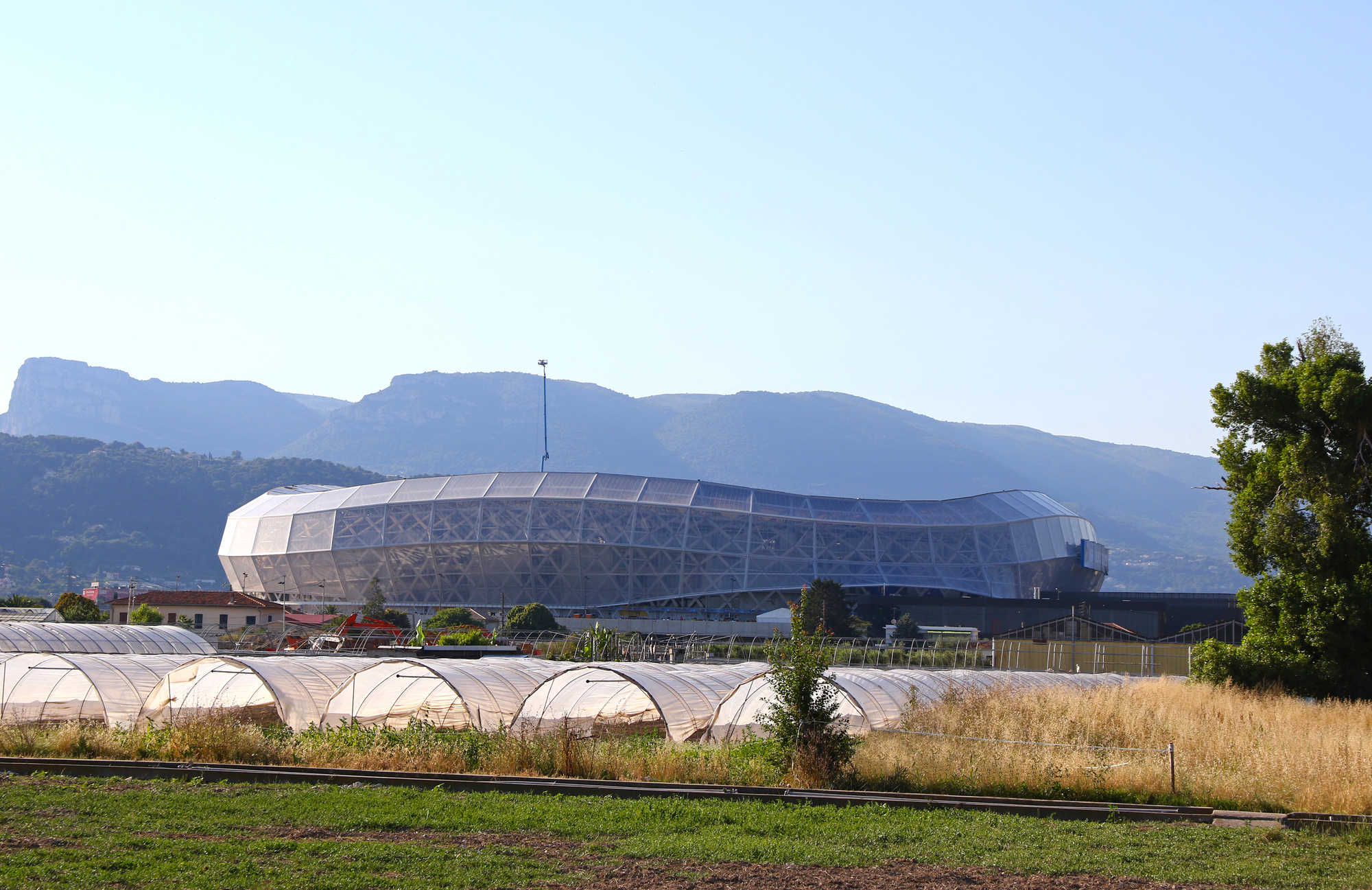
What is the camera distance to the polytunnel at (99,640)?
159ft

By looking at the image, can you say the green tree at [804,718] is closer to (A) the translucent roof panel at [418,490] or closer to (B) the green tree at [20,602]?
(B) the green tree at [20,602]

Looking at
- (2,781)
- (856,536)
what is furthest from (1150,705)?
(856,536)

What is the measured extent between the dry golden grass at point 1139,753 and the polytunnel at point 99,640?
3510 cm

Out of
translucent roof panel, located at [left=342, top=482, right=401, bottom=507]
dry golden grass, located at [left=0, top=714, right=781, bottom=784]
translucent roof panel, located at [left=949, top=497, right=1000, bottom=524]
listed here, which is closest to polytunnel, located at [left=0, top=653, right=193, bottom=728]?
dry golden grass, located at [left=0, top=714, right=781, bottom=784]

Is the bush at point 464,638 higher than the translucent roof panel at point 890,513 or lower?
lower

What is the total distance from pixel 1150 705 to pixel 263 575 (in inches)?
4135

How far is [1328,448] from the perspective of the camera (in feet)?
98.1

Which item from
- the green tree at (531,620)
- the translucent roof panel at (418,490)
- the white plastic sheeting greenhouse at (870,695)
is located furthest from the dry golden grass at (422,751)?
the translucent roof panel at (418,490)

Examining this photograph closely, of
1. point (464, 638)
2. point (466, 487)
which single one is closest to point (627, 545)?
point (466, 487)

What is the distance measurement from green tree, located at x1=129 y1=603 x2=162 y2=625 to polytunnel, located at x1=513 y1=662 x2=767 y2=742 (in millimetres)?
51802

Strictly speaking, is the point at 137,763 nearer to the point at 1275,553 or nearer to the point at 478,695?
the point at 478,695

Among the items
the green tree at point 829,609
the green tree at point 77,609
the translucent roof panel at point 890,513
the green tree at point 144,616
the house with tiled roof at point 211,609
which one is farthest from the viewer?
the translucent roof panel at point 890,513

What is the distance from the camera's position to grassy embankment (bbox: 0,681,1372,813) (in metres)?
17.0

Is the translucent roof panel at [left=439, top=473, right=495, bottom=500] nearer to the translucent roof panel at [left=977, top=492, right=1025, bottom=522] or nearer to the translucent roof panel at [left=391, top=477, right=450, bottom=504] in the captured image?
the translucent roof panel at [left=391, top=477, right=450, bottom=504]
